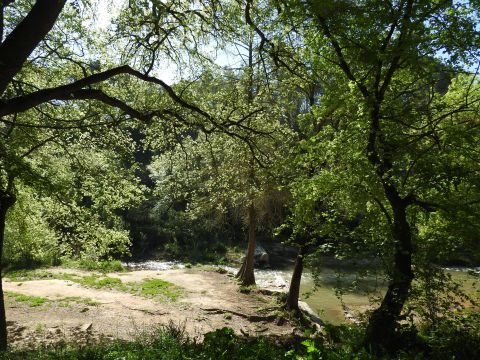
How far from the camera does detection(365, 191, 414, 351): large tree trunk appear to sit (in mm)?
6535

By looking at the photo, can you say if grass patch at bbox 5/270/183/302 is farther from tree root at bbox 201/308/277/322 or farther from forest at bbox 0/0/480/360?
tree root at bbox 201/308/277/322

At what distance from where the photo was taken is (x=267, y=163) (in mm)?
10750

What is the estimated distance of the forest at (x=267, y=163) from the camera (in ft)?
19.7

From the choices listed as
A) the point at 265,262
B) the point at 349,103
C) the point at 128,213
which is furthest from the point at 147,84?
the point at 128,213

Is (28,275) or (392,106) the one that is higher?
(392,106)

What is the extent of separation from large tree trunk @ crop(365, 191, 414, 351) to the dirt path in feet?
14.0

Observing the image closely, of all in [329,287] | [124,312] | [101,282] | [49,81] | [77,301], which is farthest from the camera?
[329,287]

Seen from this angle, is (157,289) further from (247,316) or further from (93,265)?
(93,265)

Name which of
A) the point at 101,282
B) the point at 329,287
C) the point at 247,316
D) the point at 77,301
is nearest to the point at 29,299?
the point at 77,301

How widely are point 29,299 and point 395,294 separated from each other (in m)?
11.3

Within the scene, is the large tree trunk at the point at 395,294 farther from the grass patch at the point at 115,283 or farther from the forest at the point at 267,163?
the grass patch at the point at 115,283

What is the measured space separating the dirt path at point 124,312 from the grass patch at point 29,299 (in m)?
0.11

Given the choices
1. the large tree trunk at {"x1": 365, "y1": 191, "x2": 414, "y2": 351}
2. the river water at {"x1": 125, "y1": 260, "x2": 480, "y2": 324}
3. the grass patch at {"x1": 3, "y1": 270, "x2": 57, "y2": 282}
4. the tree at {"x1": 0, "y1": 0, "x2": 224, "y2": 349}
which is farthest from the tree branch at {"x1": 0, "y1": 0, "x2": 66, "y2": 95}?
the grass patch at {"x1": 3, "y1": 270, "x2": 57, "y2": 282}

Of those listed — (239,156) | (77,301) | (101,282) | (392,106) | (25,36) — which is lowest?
(77,301)
